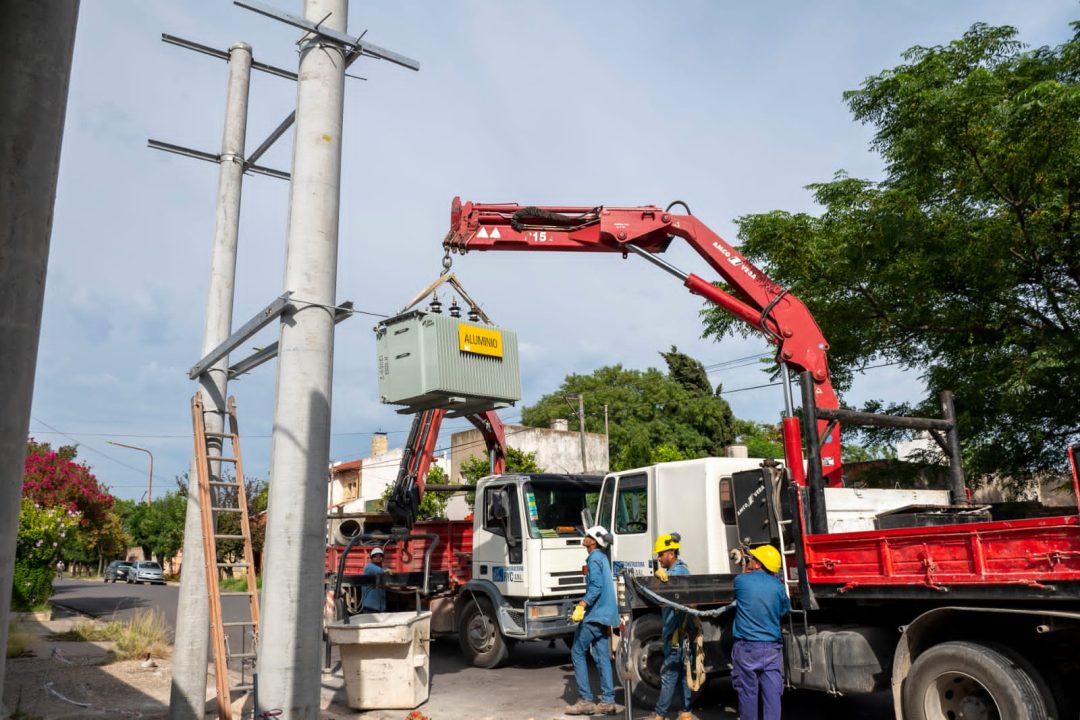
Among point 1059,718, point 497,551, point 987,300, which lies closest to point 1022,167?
point 987,300

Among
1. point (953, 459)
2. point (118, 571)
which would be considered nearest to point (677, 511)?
point (953, 459)

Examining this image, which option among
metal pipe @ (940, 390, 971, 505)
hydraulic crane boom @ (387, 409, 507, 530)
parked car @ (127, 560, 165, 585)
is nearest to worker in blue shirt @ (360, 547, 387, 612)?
hydraulic crane boom @ (387, 409, 507, 530)

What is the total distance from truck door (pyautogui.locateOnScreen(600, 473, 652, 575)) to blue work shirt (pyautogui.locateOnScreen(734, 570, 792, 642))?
285 cm

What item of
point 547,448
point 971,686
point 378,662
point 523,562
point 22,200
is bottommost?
point 378,662

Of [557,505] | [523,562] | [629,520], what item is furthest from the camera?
[557,505]

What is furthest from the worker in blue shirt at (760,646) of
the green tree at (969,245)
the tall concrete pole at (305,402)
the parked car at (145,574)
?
the parked car at (145,574)

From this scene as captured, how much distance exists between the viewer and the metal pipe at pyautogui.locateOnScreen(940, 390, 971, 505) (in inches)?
339

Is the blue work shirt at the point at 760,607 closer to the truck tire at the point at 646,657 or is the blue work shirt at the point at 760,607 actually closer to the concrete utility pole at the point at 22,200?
the truck tire at the point at 646,657

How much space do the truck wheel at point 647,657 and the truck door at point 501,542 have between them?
2.35 m

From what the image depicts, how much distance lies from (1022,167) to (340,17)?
891 cm

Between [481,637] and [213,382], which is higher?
[213,382]

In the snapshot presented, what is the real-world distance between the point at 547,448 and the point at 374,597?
30931mm

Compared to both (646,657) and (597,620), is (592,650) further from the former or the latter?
(646,657)

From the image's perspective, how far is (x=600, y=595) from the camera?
842 cm
